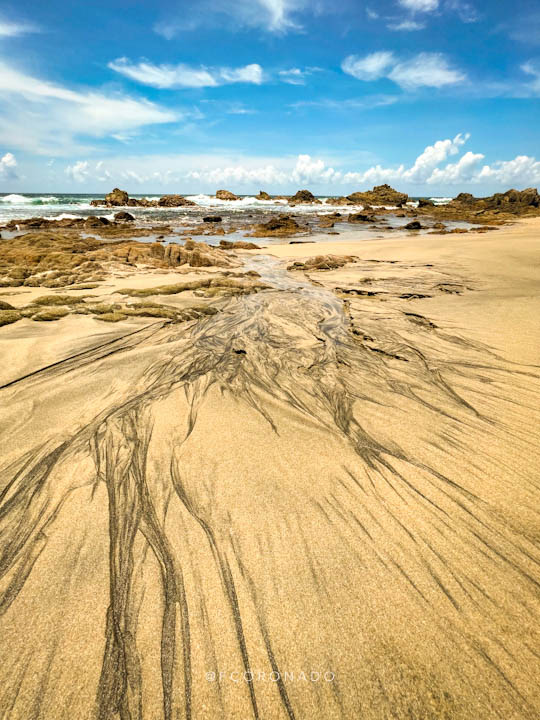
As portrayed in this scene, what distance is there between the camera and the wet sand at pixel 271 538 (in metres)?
1.21

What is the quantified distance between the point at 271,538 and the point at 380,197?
75.3 metres

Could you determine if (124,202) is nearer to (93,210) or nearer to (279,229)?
(93,210)

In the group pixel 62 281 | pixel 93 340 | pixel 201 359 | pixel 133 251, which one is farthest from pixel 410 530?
pixel 133 251

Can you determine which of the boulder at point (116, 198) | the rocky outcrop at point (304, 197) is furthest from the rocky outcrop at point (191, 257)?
the rocky outcrop at point (304, 197)

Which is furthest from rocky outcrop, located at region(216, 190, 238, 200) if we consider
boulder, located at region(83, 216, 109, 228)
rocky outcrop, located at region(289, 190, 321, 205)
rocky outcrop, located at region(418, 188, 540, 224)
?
boulder, located at region(83, 216, 109, 228)

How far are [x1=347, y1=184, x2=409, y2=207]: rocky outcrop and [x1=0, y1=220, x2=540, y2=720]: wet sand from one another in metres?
67.2

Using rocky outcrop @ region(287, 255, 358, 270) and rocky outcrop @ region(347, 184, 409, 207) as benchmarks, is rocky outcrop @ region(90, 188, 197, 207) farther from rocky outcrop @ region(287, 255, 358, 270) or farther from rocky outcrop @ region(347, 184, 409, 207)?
rocky outcrop @ region(287, 255, 358, 270)

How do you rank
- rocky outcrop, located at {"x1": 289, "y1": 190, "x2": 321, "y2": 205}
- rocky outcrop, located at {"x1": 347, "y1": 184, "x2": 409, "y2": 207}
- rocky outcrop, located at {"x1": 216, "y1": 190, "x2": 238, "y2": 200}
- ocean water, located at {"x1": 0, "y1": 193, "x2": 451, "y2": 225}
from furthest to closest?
rocky outcrop, located at {"x1": 216, "y1": 190, "x2": 238, "y2": 200} < rocky outcrop, located at {"x1": 289, "y1": 190, "x2": 321, "y2": 205} < rocky outcrop, located at {"x1": 347, "y1": 184, "x2": 409, "y2": 207} < ocean water, located at {"x1": 0, "y1": 193, "x2": 451, "y2": 225}

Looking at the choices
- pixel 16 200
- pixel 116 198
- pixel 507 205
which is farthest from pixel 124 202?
pixel 507 205

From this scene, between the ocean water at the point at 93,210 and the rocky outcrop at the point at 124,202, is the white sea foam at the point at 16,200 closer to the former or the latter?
the ocean water at the point at 93,210

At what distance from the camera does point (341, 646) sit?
1299 mm

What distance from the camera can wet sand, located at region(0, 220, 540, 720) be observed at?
1.21 metres

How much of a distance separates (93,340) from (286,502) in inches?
138

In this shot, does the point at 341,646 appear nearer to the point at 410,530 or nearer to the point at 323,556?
the point at 323,556
